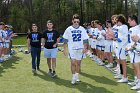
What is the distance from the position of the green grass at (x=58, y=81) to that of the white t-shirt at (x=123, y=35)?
1.15 meters

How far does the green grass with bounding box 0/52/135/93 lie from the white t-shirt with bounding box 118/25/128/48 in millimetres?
1148

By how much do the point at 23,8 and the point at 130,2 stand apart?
16.3 meters

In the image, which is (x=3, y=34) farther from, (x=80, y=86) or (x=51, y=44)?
(x=80, y=86)

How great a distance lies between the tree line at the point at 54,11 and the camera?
161 feet

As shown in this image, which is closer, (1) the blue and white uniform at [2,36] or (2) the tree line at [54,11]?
(1) the blue and white uniform at [2,36]

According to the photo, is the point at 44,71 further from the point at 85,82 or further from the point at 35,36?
the point at 85,82

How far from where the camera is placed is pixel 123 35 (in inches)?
402

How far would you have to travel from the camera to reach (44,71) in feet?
41.4

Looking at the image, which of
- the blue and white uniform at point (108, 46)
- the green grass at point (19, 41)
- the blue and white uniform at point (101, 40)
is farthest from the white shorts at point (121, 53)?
the green grass at point (19, 41)

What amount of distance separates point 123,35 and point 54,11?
134ft

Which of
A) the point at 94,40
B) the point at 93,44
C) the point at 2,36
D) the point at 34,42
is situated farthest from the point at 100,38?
the point at 2,36

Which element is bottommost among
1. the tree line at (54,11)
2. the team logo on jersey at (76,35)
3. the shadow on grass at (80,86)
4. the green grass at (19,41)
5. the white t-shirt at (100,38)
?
the shadow on grass at (80,86)

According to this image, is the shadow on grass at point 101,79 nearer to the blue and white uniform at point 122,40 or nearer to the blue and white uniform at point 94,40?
the blue and white uniform at point 122,40

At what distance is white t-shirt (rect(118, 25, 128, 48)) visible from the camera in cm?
1018
